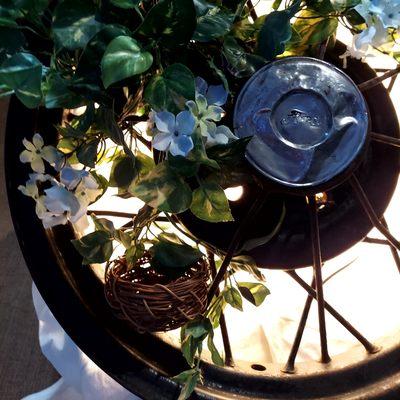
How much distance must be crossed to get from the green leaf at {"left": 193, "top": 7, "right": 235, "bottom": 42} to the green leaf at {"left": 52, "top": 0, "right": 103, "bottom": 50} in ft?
0.31

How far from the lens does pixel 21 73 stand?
1.72 ft

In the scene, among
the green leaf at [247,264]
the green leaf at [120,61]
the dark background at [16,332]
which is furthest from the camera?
the dark background at [16,332]

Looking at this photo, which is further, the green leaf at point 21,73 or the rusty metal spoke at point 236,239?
the rusty metal spoke at point 236,239

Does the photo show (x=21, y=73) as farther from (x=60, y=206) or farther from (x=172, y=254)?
(x=172, y=254)

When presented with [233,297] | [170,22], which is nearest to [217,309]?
[233,297]

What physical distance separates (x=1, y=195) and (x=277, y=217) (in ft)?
3.90

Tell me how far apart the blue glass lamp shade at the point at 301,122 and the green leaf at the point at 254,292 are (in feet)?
0.60

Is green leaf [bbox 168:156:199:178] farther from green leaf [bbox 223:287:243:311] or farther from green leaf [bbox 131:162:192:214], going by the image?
green leaf [bbox 223:287:243:311]

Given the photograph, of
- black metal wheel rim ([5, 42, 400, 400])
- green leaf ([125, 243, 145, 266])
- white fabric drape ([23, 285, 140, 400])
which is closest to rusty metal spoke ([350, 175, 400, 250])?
black metal wheel rim ([5, 42, 400, 400])

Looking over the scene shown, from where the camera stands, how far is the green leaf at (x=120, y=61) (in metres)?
0.50

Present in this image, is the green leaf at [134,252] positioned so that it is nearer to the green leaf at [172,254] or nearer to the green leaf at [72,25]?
the green leaf at [172,254]

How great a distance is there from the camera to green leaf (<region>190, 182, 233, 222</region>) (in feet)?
1.98

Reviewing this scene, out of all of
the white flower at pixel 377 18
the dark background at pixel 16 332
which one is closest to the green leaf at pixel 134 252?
the white flower at pixel 377 18

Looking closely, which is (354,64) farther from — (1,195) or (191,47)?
(1,195)
